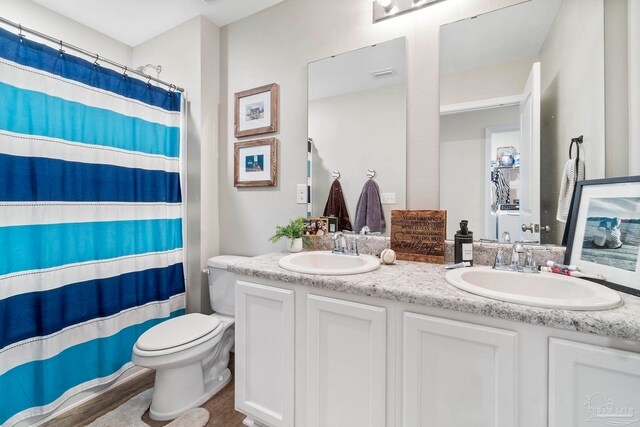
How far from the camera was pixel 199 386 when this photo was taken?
1.65m

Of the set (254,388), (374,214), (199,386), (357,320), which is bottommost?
(199,386)

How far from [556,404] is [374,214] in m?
1.03

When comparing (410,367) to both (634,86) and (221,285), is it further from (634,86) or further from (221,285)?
(221,285)

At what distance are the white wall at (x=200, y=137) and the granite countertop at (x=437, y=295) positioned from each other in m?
0.90

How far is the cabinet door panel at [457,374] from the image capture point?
0.82 meters

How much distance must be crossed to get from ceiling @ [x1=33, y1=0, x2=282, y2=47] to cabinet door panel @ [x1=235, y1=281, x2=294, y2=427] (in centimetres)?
188

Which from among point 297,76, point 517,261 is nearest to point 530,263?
point 517,261

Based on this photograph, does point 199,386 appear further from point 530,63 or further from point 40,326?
point 530,63

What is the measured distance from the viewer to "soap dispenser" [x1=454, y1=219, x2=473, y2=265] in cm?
127

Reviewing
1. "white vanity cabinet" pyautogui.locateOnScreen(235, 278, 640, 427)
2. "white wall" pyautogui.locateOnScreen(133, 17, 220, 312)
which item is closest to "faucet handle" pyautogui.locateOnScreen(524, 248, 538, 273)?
"white vanity cabinet" pyautogui.locateOnScreen(235, 278, 640, 427)

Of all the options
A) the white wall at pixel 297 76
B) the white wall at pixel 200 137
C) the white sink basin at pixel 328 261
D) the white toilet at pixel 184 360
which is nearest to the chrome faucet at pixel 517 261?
the white wall at pixel 297 76

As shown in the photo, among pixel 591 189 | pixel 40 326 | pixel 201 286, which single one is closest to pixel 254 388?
pixel 201 286

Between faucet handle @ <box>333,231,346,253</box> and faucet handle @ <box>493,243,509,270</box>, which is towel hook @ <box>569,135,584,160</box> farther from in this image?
faucet handle @ <box>333,231,346,253</box>

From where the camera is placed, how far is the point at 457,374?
884mm
